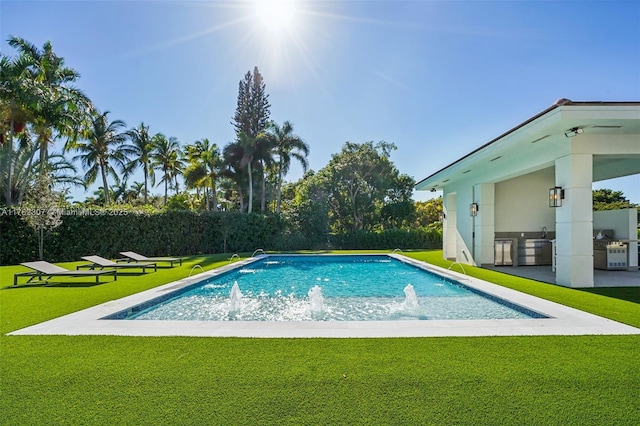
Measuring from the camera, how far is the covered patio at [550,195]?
7383 millimetres

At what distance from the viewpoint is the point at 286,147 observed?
26875 mm

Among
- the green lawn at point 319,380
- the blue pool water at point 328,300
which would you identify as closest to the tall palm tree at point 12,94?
the blue pool water at point 328,300

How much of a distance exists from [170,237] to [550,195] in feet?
55.7

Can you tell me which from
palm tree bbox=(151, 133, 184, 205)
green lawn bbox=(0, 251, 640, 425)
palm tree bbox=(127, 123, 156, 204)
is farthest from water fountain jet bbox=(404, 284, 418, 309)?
palm tree bbox=(151, 133, 184, 205)

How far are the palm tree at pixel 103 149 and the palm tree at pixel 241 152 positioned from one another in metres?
8.39

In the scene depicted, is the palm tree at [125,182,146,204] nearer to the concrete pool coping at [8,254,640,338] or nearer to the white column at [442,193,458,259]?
the white column at [442,193,458,259]

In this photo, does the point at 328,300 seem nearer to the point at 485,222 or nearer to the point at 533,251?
the point at 485,222

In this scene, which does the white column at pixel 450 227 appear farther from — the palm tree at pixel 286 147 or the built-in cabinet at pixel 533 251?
the palm tree at pixel 286 147

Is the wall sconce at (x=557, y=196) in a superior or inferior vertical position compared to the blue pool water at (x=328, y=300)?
superior

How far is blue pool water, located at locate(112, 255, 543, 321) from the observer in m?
6.20

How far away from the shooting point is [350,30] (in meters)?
11.9

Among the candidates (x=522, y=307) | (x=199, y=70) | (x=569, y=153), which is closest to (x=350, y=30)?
(x=199, y=70)

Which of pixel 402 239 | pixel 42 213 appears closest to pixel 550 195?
pixel 402 239

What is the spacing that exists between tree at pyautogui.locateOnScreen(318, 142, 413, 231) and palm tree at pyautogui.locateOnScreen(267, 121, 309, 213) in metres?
4.27
